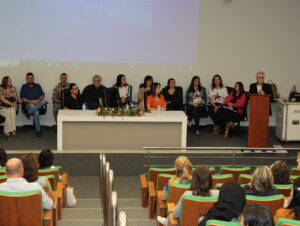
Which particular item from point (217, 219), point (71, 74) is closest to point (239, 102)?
point (71, 74)

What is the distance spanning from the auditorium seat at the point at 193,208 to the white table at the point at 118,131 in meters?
4.26

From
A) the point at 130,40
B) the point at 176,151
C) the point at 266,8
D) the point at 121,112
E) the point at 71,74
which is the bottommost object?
the point at 176,151

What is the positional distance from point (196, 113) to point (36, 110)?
3.12 metres

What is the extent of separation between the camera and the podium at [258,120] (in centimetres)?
859

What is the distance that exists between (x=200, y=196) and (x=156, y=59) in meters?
6.62

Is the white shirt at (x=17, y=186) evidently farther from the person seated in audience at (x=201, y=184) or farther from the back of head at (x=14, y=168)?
the person seated in audience at (x=201, y=184)

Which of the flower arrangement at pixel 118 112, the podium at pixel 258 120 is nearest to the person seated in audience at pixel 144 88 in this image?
the flower arrangement at pixel 118 112

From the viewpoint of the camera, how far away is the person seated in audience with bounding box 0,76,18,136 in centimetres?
927

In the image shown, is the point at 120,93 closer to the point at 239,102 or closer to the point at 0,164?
the point at 239,102

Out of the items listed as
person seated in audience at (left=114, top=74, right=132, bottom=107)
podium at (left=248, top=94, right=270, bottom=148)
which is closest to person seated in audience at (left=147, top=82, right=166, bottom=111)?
person seated in audience at (left=114, top=74, right=132, bottom=107)

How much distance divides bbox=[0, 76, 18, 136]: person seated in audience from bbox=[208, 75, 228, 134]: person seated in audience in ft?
12.6

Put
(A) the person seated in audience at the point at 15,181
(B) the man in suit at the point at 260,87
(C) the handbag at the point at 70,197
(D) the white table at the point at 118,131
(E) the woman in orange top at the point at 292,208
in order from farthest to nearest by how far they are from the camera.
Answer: (B) the man in suit at the point at 260,87 → (D) the white table at the point at 118,131 → (C) the handbag at the point at 70,197 → (A) the person seated in audience at the point at 15,181 → (E) the woman in orange top at the point at 292,208

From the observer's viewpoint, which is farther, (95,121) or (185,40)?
(185,40)

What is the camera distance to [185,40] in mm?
10664
